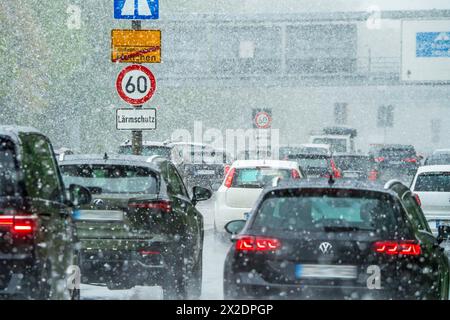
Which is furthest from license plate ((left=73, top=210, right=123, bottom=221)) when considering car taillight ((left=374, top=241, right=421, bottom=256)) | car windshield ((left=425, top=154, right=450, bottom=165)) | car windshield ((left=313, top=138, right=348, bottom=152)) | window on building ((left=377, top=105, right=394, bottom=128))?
window on building ((left=377, top=105, right=394, bottom=128))

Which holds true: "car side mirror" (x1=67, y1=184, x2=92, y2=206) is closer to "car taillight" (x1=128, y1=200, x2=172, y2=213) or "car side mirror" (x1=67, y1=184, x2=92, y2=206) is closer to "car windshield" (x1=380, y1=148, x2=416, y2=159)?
"car taillight" (x1=128, y1=200, x2=172, y2=213)

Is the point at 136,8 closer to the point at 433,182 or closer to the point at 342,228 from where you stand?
the point at 433,182

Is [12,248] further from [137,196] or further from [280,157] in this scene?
[280,157]

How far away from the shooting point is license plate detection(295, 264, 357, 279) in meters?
8.52

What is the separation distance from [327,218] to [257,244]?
61 centimetres

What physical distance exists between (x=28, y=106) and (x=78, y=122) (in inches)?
545

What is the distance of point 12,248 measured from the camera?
24.9 ft

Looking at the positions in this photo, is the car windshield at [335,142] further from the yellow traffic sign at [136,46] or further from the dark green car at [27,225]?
the dark green car at [27,225]

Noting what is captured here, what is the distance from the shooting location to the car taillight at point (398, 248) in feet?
28.1

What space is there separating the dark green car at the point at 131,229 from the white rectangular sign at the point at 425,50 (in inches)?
2124

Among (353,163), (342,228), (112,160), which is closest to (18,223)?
(342,228)

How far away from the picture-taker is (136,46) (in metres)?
19.1

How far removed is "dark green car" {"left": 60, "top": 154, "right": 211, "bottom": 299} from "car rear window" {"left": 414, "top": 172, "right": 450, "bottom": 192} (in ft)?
27.1
